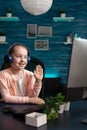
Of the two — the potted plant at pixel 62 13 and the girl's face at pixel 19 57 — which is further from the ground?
the potted plant at pixel 62 13

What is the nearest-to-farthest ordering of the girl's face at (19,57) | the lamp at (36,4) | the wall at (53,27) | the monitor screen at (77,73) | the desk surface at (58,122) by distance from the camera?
1. the desk surface at (58,122)
2. the monitor screen at (77,73)
3. the girl's face at (19,57)
4. the lamp at (36,4)
5. the wall at (53,27)

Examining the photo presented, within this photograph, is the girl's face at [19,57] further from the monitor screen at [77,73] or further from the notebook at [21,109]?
the monitor screen at [77,73]

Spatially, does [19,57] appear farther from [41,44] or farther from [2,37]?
[41,44]

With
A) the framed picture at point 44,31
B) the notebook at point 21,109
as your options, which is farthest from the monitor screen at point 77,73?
the framed picture at point 44,31

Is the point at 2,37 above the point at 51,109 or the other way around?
above

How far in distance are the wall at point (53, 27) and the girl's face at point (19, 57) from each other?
3146 mm

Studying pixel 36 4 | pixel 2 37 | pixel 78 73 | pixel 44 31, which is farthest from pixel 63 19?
pixel 78 73

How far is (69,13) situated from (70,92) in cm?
410

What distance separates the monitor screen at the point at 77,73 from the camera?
1860 millimetres

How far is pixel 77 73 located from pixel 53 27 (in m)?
4.01

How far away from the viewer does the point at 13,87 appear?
2.58 meters

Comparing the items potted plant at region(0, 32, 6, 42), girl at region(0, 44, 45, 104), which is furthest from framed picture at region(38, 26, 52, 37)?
girl at region(0, 44, 45, 104)

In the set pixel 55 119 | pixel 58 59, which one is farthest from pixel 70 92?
pixel 58 59

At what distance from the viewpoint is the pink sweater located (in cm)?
246
